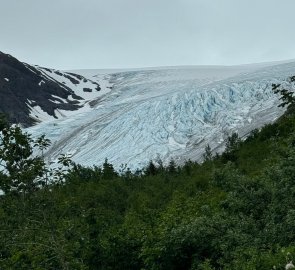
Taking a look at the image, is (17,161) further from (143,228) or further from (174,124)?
(174,124)

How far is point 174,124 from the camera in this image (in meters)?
39.0

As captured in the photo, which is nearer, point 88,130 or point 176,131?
point 176,131

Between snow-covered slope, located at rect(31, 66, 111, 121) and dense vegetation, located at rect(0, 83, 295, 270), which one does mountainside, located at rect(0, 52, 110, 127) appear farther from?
dense vegetation, located at rect(0, 83, 295, 270)

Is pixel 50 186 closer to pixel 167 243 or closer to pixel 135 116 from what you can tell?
pixel 167 243

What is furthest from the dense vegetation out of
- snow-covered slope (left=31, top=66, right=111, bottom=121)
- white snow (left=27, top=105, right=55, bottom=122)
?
snow-covered slope (left=31, top=66, right=111, bottom=121)

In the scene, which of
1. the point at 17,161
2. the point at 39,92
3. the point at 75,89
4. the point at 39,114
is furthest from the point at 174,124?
the point at 75,89

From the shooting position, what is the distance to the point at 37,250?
6.31 metres

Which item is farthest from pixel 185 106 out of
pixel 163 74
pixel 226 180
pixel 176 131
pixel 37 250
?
pixel 37 250

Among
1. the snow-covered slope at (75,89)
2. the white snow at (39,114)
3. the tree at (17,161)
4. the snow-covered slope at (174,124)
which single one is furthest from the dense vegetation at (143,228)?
the snow-covered slope at (75,89)

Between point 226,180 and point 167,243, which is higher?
point 226,180

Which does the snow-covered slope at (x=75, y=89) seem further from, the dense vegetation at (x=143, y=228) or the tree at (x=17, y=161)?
the tree at (x=17, y=161)

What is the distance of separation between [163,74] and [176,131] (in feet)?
74.8

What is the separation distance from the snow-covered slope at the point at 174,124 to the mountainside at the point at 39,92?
43.9 feet

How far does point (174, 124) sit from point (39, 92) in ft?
103
